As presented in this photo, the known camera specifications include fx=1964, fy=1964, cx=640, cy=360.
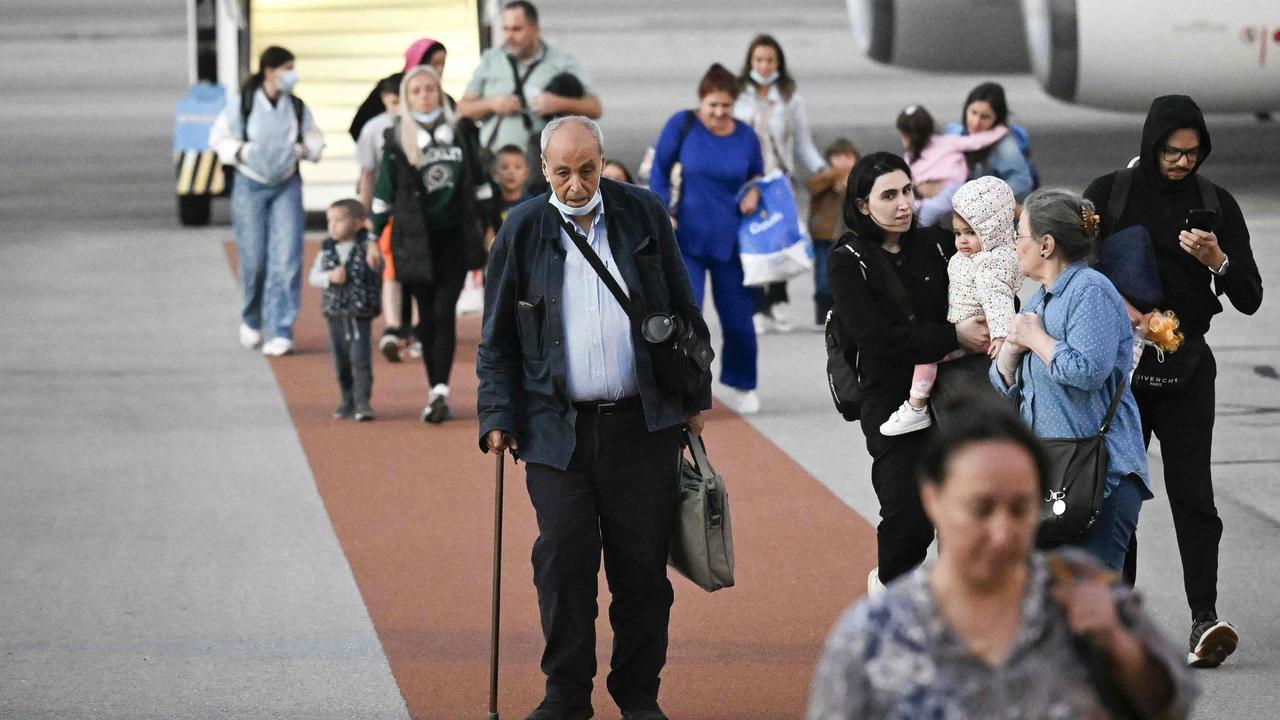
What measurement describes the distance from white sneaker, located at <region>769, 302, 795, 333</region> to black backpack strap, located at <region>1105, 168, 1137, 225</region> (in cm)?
713

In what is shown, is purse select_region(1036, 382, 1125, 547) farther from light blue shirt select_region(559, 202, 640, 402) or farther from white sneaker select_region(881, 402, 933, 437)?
light blue shirt select_region(559, 202, 640, 402)

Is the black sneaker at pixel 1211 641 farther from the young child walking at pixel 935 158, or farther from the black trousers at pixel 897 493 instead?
the young child walking at pixel 935 158

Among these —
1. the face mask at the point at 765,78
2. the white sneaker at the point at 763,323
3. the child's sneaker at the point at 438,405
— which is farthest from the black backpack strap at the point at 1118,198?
the white sneaker at the point at 763,323

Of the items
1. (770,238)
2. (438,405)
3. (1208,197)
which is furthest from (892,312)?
(770,238)

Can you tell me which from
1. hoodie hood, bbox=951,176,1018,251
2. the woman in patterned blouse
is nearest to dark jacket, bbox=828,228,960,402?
hoodie hood, bbox=951,176,1018,251

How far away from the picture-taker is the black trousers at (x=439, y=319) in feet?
33.4

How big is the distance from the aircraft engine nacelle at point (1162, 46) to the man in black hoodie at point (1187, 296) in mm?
11912

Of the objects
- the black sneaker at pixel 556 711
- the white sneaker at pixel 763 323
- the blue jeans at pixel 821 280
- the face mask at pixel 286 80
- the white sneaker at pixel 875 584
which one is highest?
the face mask at pixel 286 80

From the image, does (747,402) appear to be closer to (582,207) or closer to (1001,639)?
A: (582,207)

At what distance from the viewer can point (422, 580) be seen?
7.46 meters

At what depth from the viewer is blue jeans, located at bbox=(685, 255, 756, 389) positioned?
10453 millimetres

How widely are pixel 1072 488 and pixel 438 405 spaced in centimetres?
535

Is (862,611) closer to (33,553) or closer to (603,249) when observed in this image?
(603,249)

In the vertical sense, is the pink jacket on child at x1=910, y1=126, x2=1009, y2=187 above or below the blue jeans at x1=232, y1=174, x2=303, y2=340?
above
